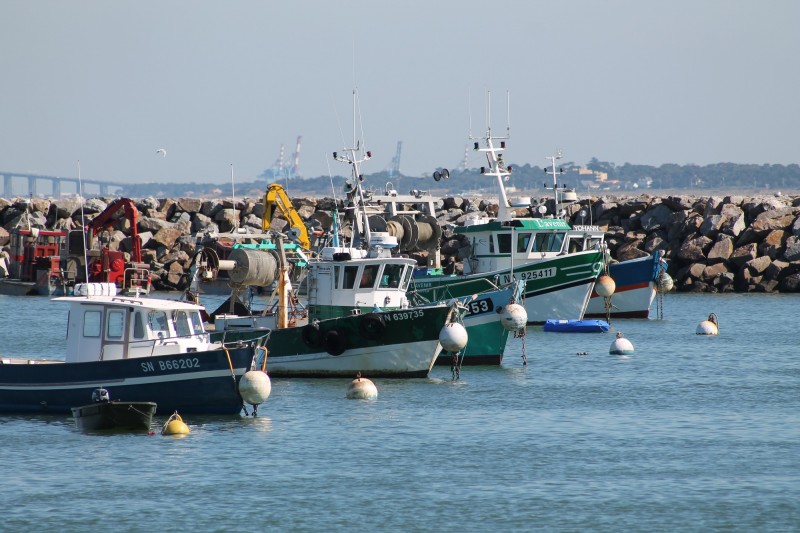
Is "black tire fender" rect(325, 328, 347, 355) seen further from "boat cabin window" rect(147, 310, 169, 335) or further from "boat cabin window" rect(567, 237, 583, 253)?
"boat cabin window" rect(567, 237, 583, 253)

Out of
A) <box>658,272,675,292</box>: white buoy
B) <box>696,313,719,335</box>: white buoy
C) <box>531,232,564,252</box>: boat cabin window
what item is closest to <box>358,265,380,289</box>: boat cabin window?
<box>531,232,564,252</box>: boat cabin window

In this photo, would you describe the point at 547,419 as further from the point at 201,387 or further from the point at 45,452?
the point at 45,452

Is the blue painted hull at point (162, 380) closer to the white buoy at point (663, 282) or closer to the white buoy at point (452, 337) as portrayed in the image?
the white buoy at point (452, 337)

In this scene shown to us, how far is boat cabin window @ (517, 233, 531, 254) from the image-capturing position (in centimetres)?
4269

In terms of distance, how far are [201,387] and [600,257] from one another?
20.6 meters

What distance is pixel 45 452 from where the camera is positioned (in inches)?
835

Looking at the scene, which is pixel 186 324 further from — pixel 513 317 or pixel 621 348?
pixel 621 348

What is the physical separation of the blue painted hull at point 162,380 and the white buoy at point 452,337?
579 cm

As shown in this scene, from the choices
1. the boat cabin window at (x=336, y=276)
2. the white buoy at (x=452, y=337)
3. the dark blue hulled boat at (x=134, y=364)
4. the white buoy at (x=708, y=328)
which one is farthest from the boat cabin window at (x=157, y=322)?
the white buoy at (x=708, y=328)

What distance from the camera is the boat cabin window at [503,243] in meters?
42.7

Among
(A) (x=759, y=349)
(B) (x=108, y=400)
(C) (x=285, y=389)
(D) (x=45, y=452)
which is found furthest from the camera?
(A) (x=759, y=349)

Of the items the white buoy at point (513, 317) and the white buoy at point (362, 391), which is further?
the white buoy at point (513, 317)

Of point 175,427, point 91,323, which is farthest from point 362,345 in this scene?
point 175,427

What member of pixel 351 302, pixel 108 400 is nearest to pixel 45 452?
pixel 108 400
